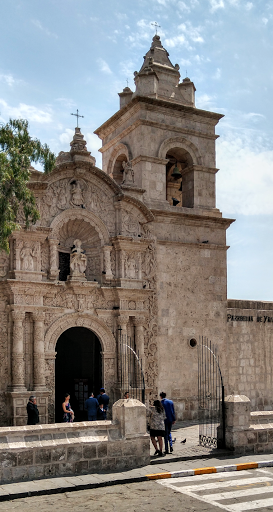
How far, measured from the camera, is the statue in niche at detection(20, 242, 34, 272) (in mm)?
15203

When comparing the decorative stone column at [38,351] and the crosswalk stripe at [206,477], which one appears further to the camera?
the decorative stone column at [38,351]

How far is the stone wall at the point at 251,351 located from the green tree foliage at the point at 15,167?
8492mm

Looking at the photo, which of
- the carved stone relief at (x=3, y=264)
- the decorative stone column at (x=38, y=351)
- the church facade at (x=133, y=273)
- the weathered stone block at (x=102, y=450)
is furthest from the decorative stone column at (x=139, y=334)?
the weathered stone block at (x=102, y=450)

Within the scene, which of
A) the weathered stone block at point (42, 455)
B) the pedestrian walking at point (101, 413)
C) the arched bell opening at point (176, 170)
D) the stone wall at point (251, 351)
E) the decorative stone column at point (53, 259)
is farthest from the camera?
the arched bell opening at point (176, 170)

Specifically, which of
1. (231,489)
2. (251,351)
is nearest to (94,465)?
(231,489)

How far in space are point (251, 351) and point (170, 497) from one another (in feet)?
35.1

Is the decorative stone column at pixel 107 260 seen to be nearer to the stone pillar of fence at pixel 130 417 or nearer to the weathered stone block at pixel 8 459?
the stone pillar of fence at pixel 130 417

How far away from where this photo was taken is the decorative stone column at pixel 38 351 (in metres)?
14.9

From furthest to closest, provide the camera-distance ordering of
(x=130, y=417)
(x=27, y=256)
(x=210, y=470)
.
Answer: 1. (x=27, y=256)
2. (x=130, y=417)
3. (x=210, y=470)

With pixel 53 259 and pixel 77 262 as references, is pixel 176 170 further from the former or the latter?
pixel 53 259

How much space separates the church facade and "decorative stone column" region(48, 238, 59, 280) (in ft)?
0.09

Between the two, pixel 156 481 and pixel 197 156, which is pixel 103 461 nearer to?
pixel 156 481

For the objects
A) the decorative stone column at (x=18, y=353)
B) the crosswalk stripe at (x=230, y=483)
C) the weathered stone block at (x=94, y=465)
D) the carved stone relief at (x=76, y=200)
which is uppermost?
the carved stone relief at (x=76, y=200)

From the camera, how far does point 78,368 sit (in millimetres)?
19734
